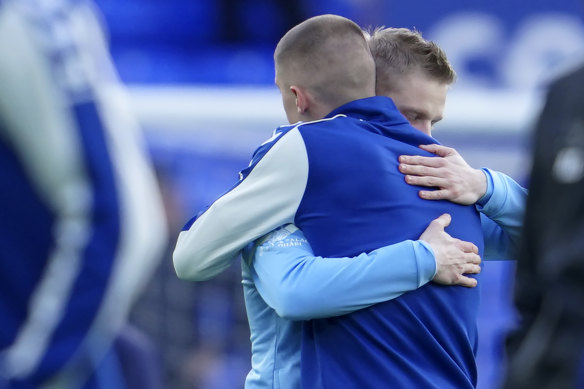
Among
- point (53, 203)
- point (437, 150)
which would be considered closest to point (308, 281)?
point (437, 150)

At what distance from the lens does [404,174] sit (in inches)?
89.9

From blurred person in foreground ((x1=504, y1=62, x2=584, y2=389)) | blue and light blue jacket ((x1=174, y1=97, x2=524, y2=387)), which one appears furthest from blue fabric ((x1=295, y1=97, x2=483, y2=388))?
blurred person in foreground ((x1=504, y1=62, x2=584, y2=389))

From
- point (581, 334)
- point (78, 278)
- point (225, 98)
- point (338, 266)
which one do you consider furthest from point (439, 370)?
point (225, 98)

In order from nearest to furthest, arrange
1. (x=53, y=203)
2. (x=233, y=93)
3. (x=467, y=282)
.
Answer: (x=53, y=203), (x=467, y=282), (x=233, y=93)

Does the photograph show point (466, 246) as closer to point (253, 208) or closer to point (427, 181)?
point (427, 181)

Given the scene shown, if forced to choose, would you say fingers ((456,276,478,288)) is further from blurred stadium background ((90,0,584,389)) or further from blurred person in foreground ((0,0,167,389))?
blurred stadium background ((90,0,584,389))

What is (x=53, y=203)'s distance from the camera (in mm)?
1770

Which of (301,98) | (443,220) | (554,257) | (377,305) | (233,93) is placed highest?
(554,257)

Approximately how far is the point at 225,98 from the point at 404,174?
4945mm

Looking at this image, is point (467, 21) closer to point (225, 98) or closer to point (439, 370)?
point (225, 98)

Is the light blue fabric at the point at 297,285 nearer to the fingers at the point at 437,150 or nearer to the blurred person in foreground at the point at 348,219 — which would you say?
the blurred person in foreground at the point at 348,219

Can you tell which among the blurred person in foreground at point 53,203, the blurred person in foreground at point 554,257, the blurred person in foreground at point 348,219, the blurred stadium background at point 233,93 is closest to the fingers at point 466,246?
the blurred person in foreground at point 348,219

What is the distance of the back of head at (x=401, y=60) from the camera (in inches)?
96.8

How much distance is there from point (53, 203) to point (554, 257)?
789mm
